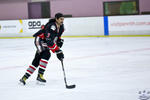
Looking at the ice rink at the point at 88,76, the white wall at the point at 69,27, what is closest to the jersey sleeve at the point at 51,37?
the ice rink at the point at 88,76

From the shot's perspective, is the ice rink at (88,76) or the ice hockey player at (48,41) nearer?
the ice rink at (88,76)

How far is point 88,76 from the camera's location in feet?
20.5

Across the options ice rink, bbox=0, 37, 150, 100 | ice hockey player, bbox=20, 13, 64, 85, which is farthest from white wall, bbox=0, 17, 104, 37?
ice hockey player, bbox=20, 13, 64, 85

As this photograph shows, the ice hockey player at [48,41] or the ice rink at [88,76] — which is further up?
the ice hockey player at [48,41]

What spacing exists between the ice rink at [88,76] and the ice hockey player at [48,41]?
370 millimetres

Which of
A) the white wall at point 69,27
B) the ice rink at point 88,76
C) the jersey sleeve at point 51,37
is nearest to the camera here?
the ice rink at point 88,76

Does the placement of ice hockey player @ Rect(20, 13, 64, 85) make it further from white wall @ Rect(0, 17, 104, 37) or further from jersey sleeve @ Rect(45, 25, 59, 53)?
white wall @ Rect(0, 17, 104, 37)

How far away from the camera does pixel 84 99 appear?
179 inches

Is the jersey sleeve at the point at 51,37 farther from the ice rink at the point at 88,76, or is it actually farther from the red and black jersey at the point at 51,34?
the ice rink at the point at 88,76

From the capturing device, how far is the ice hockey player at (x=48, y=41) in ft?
17.5

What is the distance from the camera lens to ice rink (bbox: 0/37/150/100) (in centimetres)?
487

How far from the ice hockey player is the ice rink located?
0.37 m

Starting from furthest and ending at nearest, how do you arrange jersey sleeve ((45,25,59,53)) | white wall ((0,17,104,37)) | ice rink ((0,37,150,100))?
1. white wall ((0,17,104,37))
2. jersey sleeve ((45,25,59,53))
3. ice rink ((0,37,150,100))

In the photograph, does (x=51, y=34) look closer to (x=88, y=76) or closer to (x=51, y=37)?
(x=51, y=37)
